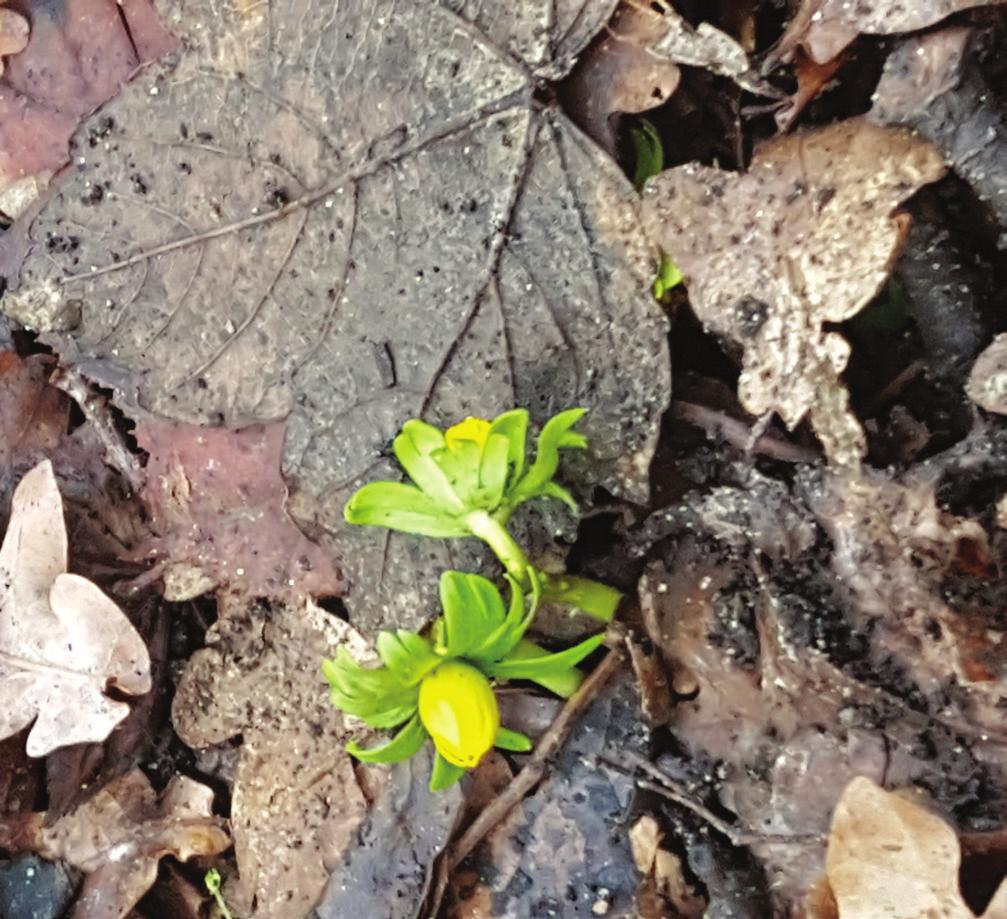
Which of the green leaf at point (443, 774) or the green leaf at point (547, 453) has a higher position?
the green leaf at point (547, 453)

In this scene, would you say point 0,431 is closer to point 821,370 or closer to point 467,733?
point 467,733

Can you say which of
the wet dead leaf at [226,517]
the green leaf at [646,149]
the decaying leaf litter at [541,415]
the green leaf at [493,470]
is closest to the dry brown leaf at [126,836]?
the decaying leaf litter at [541,415]

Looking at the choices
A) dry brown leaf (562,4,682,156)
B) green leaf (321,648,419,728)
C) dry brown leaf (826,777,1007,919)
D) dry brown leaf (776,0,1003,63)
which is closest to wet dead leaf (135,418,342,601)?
green leaf (321,648,419,728)

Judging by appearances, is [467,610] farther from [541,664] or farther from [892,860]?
[892,860]

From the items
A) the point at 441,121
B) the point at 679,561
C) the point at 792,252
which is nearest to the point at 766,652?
the point at 679,561

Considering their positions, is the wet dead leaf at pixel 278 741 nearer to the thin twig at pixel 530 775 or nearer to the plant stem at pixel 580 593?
the thin twig at pixel 530 775

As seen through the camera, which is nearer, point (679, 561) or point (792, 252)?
point (792, 252)

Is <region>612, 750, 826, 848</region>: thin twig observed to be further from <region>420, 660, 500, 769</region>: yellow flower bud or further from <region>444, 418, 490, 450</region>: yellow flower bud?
<region>444, 418, 490, 450</region>: yellow flower bud

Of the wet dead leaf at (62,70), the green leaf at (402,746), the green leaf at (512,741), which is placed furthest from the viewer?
the wet dead leaf at (62,70)
